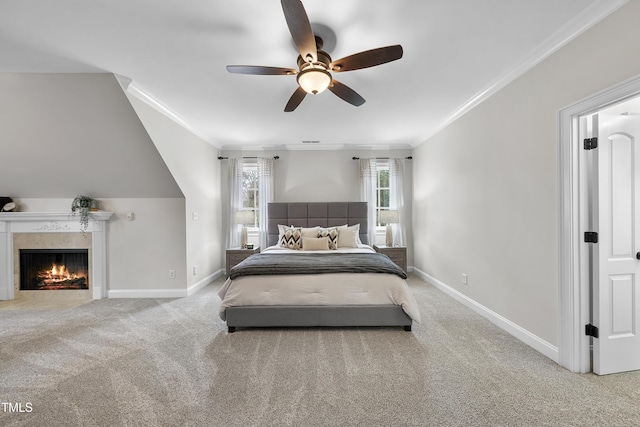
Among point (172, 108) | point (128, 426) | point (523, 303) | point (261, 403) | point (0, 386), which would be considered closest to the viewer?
point (128, 426)

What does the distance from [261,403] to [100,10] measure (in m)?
2.81

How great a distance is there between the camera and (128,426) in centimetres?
163

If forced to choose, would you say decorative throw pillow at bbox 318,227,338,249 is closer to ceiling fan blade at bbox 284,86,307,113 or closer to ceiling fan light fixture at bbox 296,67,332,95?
ceiling fan blade at bbox 284,86,307,113

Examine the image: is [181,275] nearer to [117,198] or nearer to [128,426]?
[117,198]

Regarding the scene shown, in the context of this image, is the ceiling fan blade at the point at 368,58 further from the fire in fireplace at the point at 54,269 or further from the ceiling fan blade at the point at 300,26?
the fire in fireplace at the point at 54,269

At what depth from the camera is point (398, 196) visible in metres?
5.45

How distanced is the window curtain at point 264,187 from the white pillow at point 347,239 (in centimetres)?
153

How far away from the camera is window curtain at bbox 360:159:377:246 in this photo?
5.40 metres

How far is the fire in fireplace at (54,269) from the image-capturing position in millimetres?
4113

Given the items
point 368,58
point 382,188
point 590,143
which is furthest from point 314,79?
point 382,188

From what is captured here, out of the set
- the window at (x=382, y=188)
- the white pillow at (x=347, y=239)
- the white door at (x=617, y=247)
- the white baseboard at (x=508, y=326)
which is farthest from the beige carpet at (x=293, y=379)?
the window at (x=382, y=188)

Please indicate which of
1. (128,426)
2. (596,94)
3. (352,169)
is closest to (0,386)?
(128,426)

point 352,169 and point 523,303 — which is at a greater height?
point 352,169

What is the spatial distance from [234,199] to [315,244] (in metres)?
2.02
